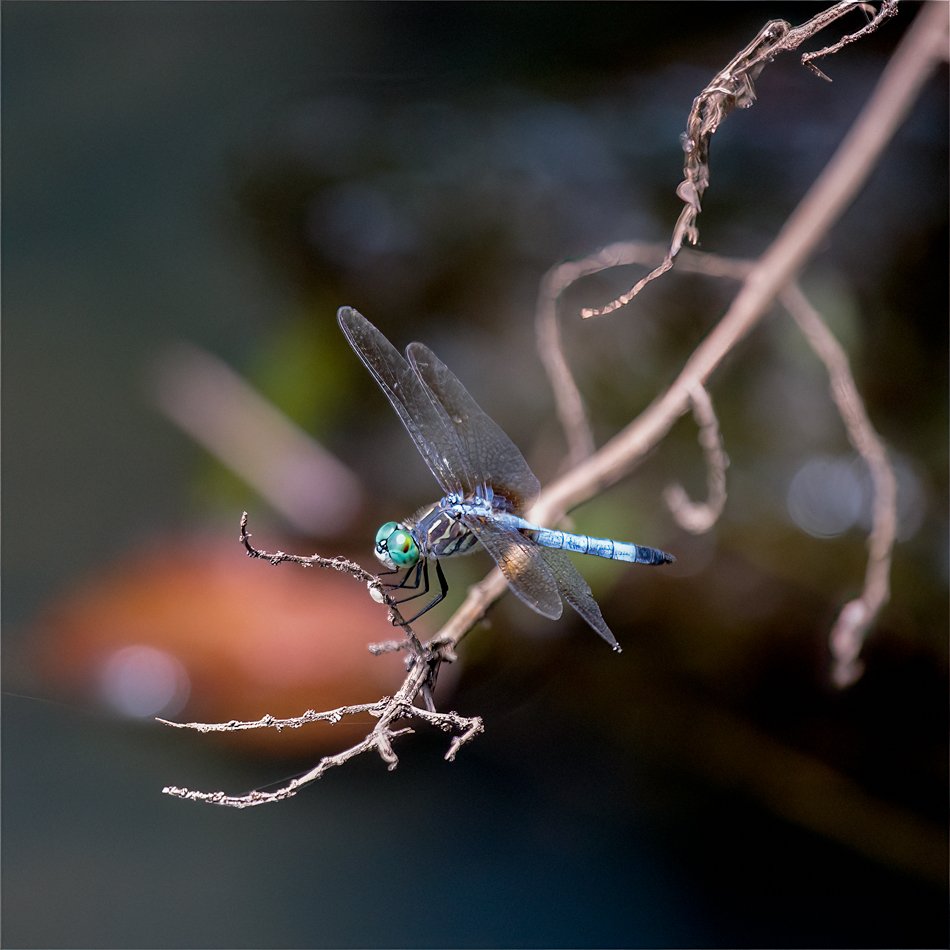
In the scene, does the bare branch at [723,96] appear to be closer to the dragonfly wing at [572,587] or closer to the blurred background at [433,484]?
the dragonfly wing at [572,587]

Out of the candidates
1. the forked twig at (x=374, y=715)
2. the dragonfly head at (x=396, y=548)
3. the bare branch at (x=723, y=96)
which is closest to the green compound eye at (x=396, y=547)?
the dragonfly head at (x=396, y=548)

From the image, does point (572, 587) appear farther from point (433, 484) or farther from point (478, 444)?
point (433, 484)

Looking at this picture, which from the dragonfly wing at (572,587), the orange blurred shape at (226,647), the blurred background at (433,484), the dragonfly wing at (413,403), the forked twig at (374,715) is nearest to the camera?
the forked twig at (374,715)

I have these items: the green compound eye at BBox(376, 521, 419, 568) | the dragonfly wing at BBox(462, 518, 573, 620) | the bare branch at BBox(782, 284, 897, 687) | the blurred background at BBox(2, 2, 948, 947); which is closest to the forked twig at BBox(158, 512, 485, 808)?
the dragonfly wing at BBox(462, 518, 573, 620)

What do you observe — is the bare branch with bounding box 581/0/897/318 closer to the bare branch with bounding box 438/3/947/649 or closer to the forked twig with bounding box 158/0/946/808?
the forked twig with bounding box 158/0/946/808

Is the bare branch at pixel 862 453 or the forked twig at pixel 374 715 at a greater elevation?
the bare branch at pixel 862 453

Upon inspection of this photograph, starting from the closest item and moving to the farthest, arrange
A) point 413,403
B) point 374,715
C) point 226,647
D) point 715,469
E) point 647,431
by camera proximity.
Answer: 1. point 374,715
2. point 647,431
3. point 715,469
4. point 413,403
5. point 226,647

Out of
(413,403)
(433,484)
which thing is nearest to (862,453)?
(413,403)

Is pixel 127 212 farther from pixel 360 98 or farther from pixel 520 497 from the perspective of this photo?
pixel 520 497
